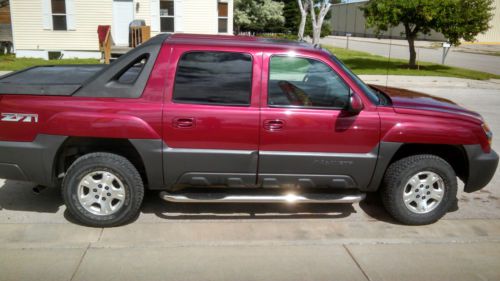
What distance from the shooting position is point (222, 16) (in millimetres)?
21109

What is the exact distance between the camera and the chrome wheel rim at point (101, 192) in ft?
14.4

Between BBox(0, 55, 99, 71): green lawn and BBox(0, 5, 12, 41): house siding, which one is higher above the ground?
BBox(0, 5, 12, 41): house siding

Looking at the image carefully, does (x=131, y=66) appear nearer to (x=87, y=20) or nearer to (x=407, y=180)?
(x=407, y=180)

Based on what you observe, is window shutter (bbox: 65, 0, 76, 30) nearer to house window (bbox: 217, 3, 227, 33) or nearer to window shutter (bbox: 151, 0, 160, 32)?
window shutter (bbox: 151, 0, 160, 32)

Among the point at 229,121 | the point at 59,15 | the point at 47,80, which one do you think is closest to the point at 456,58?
the point at 59,15

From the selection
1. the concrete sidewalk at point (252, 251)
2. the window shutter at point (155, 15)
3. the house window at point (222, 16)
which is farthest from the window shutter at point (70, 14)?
the concrete sidewalk at point (252, 251)

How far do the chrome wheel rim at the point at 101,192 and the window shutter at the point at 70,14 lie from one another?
54.9 feet

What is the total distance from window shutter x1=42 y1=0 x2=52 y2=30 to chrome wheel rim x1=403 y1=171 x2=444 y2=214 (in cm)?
1823

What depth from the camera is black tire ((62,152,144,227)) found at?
4.34 metres

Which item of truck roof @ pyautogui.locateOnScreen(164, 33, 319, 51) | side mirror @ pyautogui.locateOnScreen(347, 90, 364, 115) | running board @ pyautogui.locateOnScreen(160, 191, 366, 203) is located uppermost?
truck roof @ pyautogui.locateOnScreen(164, 33, 319, 51)

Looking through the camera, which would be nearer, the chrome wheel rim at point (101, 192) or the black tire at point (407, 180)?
the chrome wheel rim at point (101, 192)

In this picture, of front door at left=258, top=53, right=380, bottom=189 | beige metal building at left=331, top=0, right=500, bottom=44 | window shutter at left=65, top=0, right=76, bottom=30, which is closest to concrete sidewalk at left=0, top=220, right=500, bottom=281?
front door at left=258, top=53, right=380, bottom=189

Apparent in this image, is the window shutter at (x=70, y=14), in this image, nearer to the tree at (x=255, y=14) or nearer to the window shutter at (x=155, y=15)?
the window shutter at (x=155, y=15)

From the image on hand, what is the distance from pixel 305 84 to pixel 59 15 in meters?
17.6
